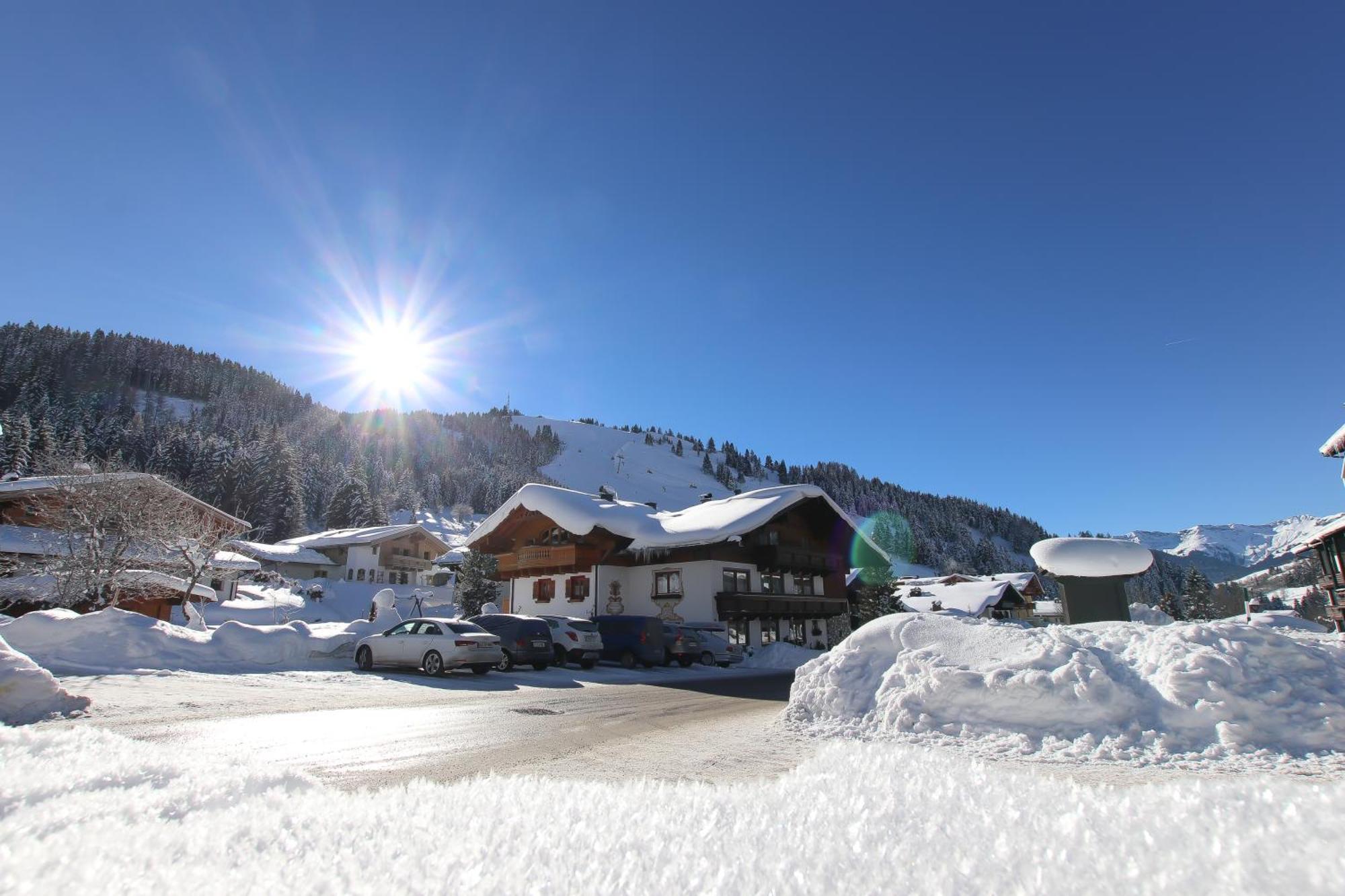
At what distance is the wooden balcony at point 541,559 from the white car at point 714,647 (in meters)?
9.51

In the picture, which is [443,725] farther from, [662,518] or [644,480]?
[644,480]

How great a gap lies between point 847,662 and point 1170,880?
382 inches

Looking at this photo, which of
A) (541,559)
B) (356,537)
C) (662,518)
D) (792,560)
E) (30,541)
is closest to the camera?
(30,541)

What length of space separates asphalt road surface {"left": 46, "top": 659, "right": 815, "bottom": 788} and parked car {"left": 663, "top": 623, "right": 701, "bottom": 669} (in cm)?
879

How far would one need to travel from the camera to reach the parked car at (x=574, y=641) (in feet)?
76.5

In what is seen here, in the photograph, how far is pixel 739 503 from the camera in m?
36.0

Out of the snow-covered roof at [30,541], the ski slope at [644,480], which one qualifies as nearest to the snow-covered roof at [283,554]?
the snow-covered roof at [30,541]

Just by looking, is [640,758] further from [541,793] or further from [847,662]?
[541,793]

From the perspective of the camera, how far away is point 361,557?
69.4 metres

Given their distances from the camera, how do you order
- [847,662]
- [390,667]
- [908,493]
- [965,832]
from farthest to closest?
[908,493], [390,667], [847,662], [965,832]

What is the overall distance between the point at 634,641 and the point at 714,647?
402 cm

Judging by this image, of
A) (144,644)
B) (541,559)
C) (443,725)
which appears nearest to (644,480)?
(541,559)

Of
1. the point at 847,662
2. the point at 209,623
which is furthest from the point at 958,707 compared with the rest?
the point at 209,623

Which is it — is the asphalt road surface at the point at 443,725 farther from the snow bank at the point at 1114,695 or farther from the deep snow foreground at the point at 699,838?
the deep snow foreground at the point at 699,838
